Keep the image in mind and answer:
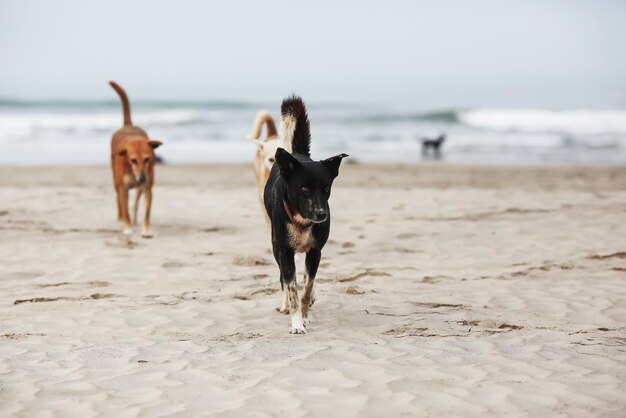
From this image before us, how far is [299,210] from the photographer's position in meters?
5.46

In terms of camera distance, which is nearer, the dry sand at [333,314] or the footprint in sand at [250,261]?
the dry sand at [333,314]

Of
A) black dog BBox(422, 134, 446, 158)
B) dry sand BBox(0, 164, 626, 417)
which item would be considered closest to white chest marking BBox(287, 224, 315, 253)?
dry sand BBox(0, 164, 626, 417)

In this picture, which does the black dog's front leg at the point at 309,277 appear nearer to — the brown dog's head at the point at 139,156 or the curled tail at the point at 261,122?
the curled tail at the point at 261,122

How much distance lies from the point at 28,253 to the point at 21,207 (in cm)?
333

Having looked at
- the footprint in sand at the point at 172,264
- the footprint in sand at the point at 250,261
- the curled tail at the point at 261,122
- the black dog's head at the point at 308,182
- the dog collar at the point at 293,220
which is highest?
the curled tail at the point at 261,122

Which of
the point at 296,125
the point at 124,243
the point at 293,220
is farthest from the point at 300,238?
the point at 124,243

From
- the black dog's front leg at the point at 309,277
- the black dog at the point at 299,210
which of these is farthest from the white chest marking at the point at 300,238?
the black dog's front leg at the point at 309,277

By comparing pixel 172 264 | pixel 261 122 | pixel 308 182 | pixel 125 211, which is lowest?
pixel 172 264

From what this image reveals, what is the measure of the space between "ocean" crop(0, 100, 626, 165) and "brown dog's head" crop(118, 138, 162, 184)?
12579mm

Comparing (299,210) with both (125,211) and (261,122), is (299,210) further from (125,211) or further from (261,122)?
(125,211)

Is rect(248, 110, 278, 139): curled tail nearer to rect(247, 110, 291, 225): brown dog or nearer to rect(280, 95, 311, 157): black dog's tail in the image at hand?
rect(247, 110, 291, 225): brown dog

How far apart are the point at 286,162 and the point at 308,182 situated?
7.2 inches

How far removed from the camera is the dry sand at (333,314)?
13.8ft

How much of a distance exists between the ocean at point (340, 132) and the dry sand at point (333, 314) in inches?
509
